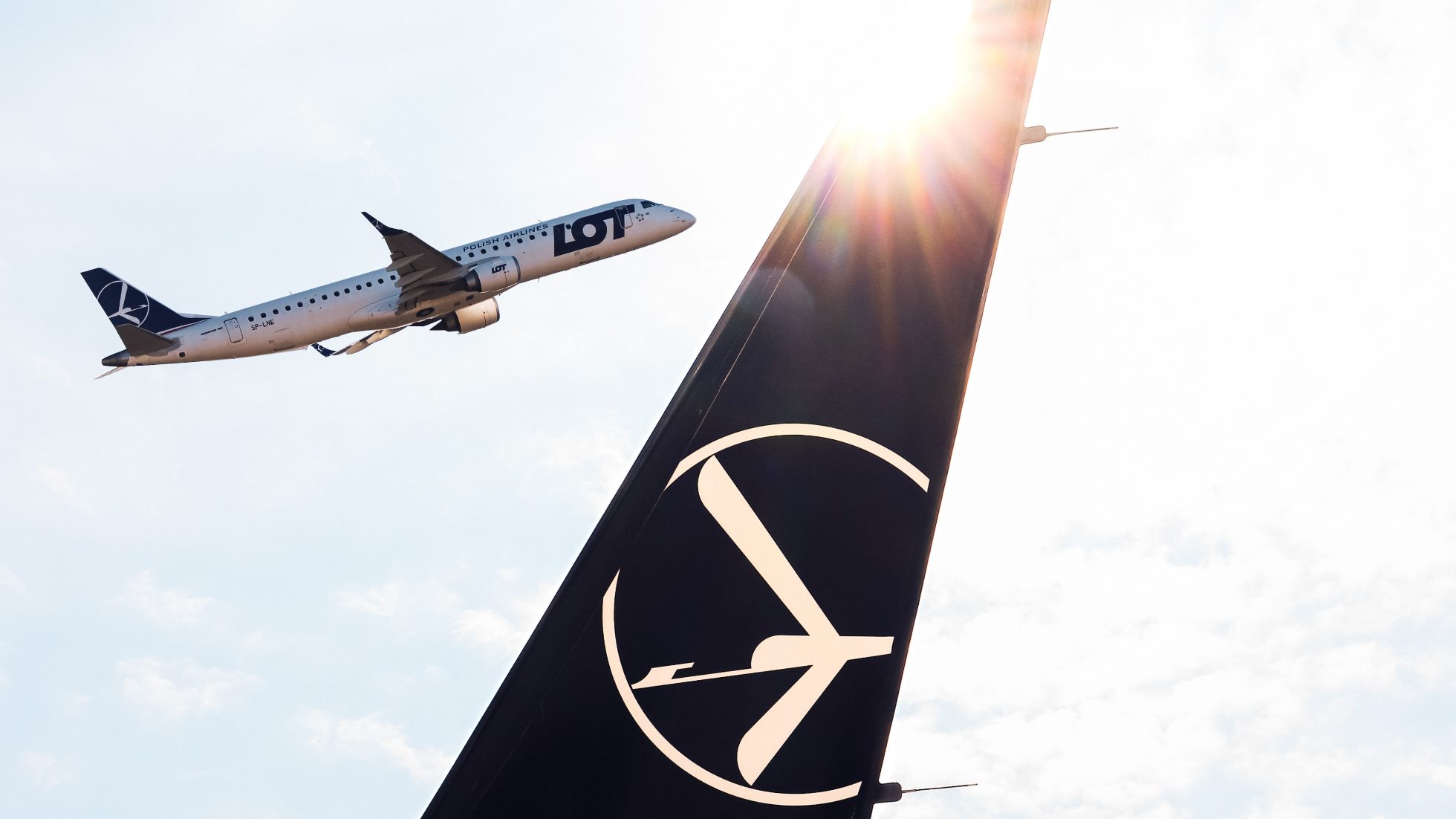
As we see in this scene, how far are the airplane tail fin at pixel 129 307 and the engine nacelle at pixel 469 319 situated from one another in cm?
1377

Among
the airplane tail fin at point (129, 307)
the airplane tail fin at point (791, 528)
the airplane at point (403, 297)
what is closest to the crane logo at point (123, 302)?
the airplane tail fin at point (129, 307)

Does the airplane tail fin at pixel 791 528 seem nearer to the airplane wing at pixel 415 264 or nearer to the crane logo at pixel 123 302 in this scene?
the airplane wing at pixel 415 264

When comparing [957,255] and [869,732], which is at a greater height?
[957,255]

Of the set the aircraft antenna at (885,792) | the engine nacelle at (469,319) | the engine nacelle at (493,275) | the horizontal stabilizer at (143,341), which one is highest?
the aircraft antenna at (885,792)

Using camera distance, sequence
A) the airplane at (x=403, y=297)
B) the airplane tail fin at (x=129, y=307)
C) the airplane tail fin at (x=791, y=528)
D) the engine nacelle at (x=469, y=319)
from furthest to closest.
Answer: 1. the airplane tail fin at (x=129, y=307)
2. the engine nacelle at (x=469, y=319)
3. the airplane at (x=403, y=297)
4. the airplane tail fin at (x=791, y=528)

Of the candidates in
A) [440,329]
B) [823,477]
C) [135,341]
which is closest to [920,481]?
[823,477]

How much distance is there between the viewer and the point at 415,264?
190 ft

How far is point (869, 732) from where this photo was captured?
5027 millimetres

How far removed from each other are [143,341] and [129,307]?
8.50 metres

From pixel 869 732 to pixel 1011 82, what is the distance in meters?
Answer: 2.82

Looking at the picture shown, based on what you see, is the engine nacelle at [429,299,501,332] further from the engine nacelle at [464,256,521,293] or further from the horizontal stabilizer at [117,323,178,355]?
the horizontal stabilizer at [117,323,178,355]

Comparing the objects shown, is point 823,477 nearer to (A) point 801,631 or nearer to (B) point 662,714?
(A) point 801,631

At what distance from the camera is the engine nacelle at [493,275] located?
5769 cm

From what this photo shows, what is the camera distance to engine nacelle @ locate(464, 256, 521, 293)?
57.7 metres
